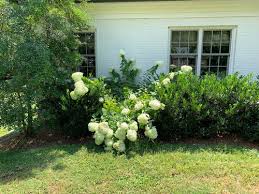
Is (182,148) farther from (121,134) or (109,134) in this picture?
(109,134)

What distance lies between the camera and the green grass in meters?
4.29

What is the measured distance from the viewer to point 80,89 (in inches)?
234

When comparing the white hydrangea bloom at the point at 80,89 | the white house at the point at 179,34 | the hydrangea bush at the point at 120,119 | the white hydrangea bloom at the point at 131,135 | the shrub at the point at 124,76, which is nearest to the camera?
the white hydrangea bloom at the point at 131,135

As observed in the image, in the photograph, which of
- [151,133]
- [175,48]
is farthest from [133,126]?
[175,48]

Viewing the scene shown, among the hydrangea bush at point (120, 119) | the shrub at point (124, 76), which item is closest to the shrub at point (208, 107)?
the hydrangea bush at point (120, 119)

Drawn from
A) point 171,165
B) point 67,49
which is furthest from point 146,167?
point 67,49

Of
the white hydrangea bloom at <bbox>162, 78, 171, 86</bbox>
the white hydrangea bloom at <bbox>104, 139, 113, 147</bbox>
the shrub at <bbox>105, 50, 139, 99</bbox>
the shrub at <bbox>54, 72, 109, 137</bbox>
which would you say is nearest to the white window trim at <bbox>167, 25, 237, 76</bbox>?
the shrub at <bbox>105, 50, 139, 99</bbox>

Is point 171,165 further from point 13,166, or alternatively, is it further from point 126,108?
point 13,166

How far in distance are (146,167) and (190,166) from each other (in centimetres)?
70

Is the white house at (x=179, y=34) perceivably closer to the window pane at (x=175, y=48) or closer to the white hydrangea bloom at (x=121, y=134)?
the window pane at (x=175, y=48)

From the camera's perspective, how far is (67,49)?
21.7ft

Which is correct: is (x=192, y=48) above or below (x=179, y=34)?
below

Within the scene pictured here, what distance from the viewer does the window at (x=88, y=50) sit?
851 cm

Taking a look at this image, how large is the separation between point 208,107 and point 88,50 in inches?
163
